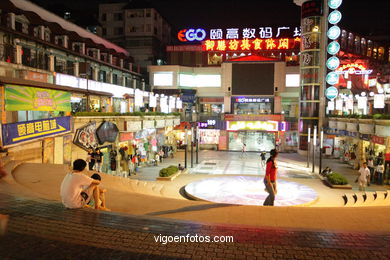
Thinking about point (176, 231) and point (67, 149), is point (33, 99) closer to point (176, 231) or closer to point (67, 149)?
point (67, 149)

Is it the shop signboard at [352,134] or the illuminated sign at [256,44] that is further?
the illuminated sign at [256,44]

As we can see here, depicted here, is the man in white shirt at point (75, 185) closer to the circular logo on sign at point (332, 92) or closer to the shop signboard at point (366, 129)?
the shop signboard at point (366, 129)

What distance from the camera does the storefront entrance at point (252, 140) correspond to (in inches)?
1663

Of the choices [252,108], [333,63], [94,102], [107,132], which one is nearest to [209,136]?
[252,108]

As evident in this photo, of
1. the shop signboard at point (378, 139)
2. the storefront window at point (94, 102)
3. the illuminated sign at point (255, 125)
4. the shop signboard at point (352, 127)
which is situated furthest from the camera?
the illuminated sign at point (255, 125)

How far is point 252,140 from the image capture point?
4288 centimetres

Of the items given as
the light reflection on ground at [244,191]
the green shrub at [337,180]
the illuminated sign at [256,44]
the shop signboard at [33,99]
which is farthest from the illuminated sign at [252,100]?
the shop signboard at [33,99]

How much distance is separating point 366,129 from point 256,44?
28405 mm

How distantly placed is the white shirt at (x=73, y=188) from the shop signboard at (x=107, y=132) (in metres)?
11.9

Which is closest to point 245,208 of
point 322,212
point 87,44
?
point 322,212

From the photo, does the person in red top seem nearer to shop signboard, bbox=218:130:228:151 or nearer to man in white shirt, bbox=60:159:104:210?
man in white shirt, bbox=60:159:104:210

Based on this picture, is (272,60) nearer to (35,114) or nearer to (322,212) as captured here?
(35,114)

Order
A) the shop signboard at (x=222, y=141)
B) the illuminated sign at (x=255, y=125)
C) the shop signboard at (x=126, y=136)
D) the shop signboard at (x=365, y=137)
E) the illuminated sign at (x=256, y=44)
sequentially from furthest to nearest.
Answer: the illuminated sign at (x=256, y=44) → the shop signboard at (x=222, y=141) → the illuminated sign at (x=255, y=125) → the shop signboard at (x=365, y=137) → the shop signboard at (x=126, y=136)

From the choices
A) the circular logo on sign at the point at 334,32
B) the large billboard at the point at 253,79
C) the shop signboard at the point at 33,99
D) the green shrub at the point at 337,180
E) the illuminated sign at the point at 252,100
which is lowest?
the green shrub at the point at 337,180
